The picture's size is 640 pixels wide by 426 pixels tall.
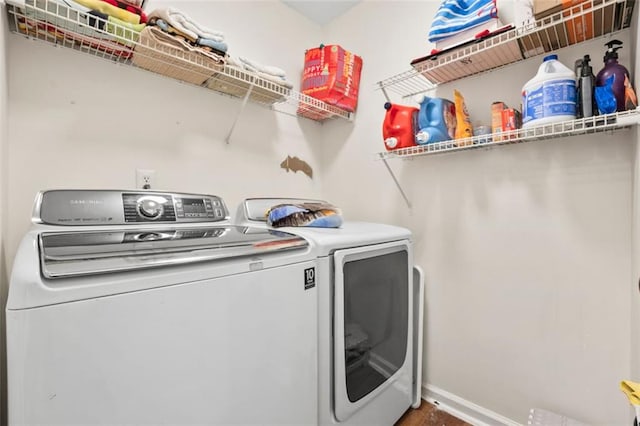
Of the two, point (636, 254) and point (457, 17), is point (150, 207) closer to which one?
point (457, 17)

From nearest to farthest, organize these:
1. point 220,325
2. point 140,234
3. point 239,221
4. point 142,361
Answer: point 142,361 < point 220,325 < point 140,234 < point 239,221

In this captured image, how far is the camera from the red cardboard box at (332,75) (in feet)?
6.63

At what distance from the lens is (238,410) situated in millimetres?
889

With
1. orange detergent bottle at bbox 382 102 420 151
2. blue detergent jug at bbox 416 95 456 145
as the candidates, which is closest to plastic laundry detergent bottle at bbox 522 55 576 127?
blue detergent jug at bbox 416 95 456 145

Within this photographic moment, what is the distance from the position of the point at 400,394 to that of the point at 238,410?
3.56 ft

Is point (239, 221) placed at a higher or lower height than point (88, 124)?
lower

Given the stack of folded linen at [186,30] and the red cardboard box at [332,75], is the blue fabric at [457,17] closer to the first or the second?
the red cardboard box at [332,75]

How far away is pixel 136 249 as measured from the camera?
793mm

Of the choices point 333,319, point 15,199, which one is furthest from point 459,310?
point 15,199

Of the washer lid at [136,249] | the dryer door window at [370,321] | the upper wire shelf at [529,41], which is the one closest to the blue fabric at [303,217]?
the dryer door window at [370,321]

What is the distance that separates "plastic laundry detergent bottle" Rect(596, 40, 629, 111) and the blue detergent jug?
1.91ft

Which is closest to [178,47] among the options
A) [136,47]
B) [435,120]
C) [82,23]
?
[136,47]

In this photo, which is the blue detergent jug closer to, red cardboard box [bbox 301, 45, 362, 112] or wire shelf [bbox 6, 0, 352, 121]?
red cardboard box [bbox 301, 45, 362, 112]

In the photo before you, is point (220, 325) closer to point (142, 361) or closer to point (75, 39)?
point (142, 361)
